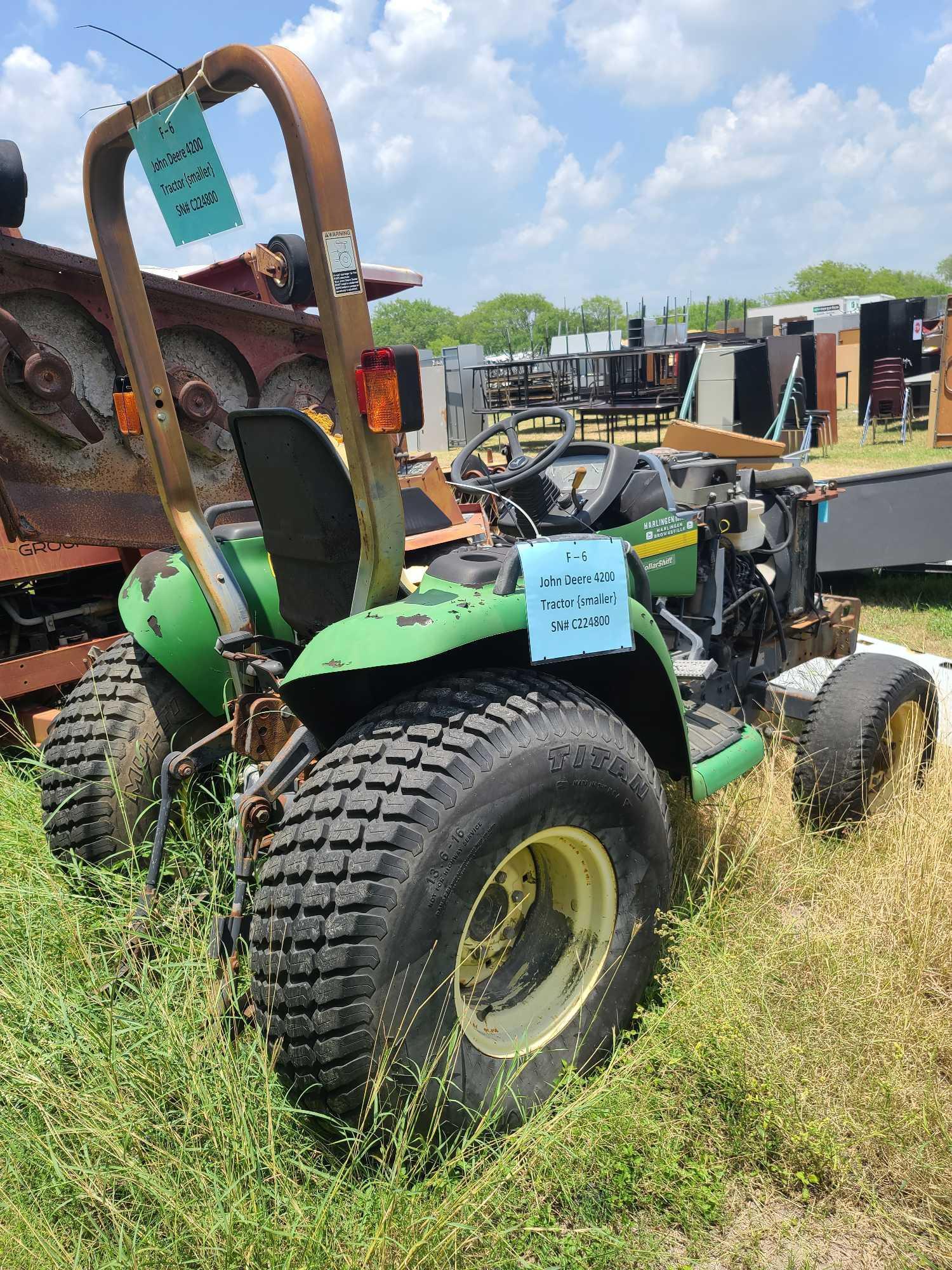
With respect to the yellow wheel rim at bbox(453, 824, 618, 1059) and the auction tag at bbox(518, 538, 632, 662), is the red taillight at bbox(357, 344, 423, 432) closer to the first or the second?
the auction tag at bbox(518, 538, 632, 662)

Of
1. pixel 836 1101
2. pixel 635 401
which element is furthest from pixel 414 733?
pixel 635 401

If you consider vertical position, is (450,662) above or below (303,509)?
below

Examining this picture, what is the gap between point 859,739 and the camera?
300 cm

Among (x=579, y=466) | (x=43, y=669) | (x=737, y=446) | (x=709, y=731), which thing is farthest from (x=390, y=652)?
(x=737, y=446)

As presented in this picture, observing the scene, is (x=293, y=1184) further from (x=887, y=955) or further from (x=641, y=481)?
(x=641, y=481)

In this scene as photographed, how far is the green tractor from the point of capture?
5.22 feet

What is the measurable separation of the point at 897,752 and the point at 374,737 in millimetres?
2249

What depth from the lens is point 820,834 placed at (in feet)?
9.89

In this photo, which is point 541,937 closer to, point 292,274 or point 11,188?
point 11,188

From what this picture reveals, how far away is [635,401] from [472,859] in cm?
1755

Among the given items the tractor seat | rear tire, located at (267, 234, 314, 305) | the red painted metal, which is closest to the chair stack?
rear tire, located at (267, 234, 314, 305)

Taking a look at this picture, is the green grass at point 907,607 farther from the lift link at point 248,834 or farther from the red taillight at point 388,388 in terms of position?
the red taillight at point 388,388

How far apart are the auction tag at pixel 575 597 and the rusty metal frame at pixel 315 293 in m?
0.28

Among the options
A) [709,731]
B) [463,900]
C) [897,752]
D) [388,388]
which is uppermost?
[388,388]
